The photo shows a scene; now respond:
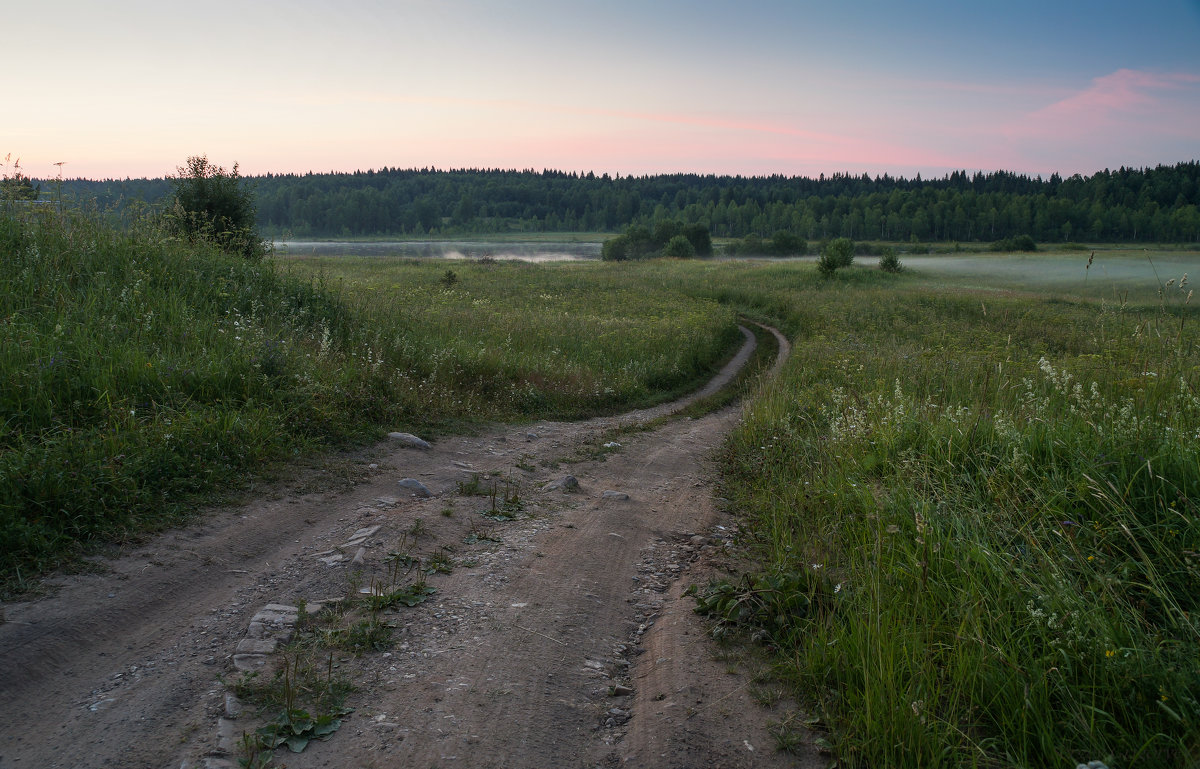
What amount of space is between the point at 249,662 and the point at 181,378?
496 centimetres

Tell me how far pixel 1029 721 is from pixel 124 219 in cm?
1430

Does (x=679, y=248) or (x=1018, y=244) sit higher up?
(x=1018, y=244)

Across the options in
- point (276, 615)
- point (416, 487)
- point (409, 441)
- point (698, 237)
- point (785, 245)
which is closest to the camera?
point (276, 615)

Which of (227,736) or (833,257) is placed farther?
(833,257)

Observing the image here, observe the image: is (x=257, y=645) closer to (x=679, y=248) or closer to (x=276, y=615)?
(x=276, y=615)

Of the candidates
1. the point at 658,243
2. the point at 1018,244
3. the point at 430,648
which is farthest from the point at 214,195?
the point at 1018,244

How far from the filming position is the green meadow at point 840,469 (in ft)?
10.6

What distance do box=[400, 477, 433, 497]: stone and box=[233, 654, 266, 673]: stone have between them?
3155 mm

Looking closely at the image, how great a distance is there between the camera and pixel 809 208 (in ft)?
490

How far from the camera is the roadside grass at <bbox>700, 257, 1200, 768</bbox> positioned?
308cm

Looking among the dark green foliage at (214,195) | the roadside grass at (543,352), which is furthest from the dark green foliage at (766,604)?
the dark green foliage at (214,195)

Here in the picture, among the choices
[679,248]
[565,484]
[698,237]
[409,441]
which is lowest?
[565,484]

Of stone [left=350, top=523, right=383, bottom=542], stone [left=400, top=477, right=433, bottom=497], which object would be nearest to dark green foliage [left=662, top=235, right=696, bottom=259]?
stone [left=400, top=477, right=433, bottom=497]

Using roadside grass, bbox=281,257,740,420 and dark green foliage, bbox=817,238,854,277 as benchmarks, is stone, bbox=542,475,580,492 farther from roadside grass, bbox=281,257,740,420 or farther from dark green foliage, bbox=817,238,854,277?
dark green foliage, bbox=817,238,854,277
